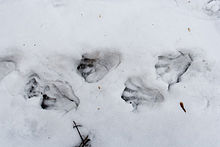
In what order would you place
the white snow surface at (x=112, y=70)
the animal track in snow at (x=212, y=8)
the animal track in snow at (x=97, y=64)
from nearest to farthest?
the white snow surface at (x=112, y=70) → the animal track in snow at (x=97, y=64) → the animal track in snow at (x=212, y=8)

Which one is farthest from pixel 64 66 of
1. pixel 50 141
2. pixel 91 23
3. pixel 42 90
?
pixel 50 141

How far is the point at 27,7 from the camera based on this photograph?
1.29 metres

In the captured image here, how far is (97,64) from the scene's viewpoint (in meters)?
1.23

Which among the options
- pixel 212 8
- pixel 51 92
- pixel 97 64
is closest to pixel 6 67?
pixel 51 92

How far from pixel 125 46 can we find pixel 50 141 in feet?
2.09

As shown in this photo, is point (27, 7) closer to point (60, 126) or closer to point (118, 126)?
point (60, 126)

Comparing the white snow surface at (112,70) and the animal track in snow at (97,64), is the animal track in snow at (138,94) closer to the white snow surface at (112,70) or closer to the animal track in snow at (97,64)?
the white snow surface at (112,70)

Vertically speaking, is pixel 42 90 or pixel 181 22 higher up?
pixel 181 22

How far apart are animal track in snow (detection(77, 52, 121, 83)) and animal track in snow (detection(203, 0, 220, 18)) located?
62 cm

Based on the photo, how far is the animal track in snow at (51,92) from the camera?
1.16m

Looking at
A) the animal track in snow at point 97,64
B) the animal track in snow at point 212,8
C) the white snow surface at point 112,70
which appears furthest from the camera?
the animal track in snow at point 212,8

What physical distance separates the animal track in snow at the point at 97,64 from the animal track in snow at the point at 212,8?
24.3 inches

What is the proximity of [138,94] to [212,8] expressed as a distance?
70 centimetres

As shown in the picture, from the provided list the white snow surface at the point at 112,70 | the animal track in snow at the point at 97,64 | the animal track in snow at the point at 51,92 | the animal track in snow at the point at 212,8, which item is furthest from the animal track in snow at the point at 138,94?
the animal track in snow at the point at 212,8
